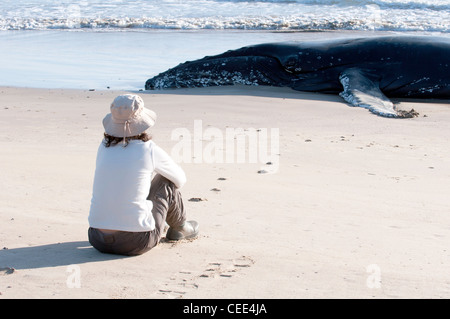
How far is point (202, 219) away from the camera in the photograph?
481 centimetres

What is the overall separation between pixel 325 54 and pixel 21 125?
228 inches

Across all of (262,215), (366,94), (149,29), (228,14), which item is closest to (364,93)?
(366,94)

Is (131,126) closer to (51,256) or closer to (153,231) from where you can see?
(153,231)

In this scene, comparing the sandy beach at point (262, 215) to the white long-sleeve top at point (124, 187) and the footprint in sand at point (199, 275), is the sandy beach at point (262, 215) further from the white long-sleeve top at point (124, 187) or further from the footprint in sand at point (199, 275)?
the white long-sleeve top at point (124, 187)

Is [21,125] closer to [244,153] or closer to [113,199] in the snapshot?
[244,153]

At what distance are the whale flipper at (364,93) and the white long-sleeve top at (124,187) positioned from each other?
5.42 m

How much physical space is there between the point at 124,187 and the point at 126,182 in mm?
34

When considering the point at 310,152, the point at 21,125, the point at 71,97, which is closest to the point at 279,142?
the point at 310,152

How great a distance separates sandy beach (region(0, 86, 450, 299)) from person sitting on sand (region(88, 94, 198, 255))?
11cm

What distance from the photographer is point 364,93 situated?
1035 cm

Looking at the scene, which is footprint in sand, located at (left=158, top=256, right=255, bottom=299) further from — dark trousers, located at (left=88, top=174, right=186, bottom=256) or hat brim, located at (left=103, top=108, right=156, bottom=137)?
hat brim, located at (left=103, top=108, right=156, bottom=137)

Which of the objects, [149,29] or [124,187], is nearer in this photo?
[124,187]

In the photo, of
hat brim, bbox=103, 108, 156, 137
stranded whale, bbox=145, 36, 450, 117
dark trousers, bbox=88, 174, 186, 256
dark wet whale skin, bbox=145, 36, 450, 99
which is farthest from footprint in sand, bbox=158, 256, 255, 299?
dark wet whale skin, bbox=145, 36, 450, 99

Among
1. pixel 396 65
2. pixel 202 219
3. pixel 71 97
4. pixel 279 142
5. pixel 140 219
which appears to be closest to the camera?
pixel 140 219
